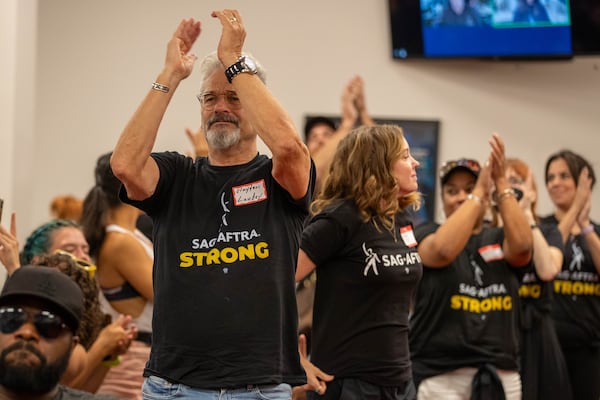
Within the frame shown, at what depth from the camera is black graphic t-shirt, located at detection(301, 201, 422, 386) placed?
2.92m

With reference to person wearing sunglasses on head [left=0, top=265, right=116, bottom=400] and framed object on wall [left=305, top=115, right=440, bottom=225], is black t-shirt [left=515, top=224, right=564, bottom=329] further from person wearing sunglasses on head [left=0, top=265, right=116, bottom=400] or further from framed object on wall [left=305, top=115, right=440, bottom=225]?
person wearing sunglasses on head [left=0, top=265, right=116, bottom=400]

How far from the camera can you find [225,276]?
223 cm

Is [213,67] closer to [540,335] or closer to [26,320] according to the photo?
[26,320]

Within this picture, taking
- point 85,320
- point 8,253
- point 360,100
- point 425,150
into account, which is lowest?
point 85,320

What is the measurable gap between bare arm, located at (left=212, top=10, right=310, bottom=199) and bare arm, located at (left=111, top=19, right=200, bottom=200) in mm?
142

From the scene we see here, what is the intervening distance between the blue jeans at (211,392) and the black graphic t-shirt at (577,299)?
9.21 ft

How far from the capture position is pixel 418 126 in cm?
625

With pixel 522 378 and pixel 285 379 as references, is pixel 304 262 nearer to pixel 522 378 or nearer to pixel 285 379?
pixel 285 379

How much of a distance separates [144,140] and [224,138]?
0.21 m

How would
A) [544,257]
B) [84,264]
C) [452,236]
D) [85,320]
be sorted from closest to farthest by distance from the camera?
[85,320] → [84,264] → [452,236] → [544,257]

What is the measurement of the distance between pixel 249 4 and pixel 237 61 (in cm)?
388

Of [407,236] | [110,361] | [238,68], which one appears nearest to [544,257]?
[407,236]

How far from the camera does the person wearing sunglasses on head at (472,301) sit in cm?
374

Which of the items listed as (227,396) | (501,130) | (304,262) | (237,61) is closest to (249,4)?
(501,130)
